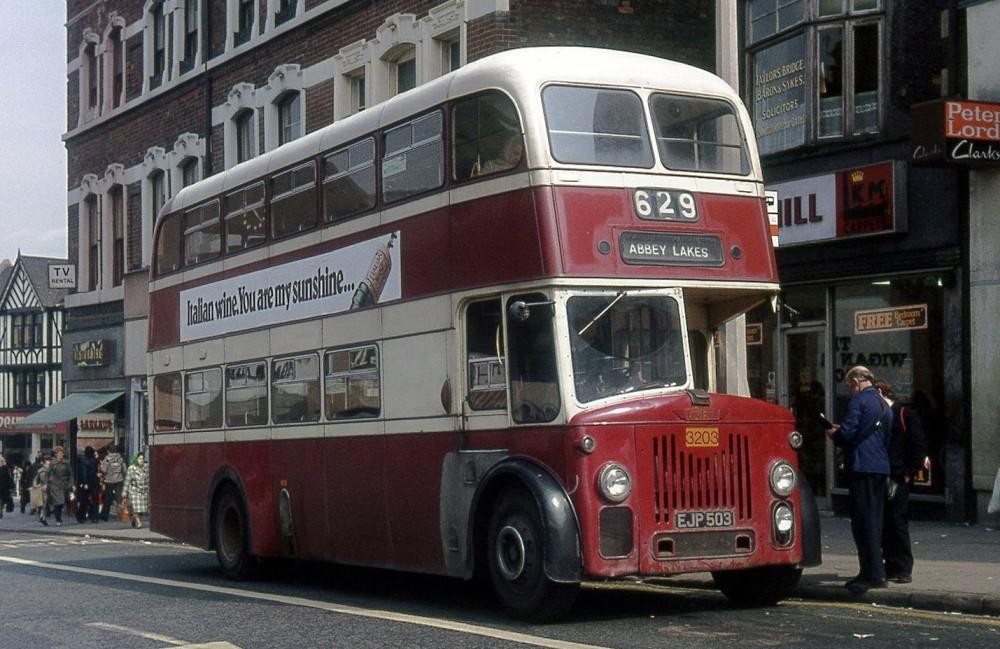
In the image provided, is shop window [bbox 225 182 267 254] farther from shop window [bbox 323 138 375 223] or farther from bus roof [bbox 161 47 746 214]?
bus roof [bbox 161 47 746 214]

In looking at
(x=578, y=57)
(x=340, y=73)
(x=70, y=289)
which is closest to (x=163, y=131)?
(x=70, y=289)

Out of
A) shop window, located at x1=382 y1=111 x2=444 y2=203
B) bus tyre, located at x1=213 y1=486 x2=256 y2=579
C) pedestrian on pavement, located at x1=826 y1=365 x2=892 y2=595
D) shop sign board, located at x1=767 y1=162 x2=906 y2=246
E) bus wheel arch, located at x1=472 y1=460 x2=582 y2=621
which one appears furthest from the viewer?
shop sign board, located at x1=767 y1=162 x2=906 y2=246

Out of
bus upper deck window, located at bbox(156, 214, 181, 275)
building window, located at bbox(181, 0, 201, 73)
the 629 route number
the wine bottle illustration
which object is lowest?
the wine bottle illustration

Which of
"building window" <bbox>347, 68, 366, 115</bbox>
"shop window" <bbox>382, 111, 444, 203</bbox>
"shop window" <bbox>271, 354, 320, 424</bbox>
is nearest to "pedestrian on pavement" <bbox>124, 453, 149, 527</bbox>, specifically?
"building window" <bbox>347, 68, 366, 115</bbox>

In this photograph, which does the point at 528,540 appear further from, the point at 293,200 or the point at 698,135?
the point at 293,200

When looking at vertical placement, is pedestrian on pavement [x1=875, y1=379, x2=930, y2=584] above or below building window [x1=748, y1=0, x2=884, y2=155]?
below

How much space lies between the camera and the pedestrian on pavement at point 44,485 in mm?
35656

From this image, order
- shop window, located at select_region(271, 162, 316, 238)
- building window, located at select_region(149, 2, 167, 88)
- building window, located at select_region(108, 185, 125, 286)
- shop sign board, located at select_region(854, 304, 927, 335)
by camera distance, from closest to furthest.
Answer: shop window, located at select_region(271, 162, 316, 238) → shop sign board, located at select_region(854, 304, 927, 335) → building window, located at select_region(149, 2, 167, 88) → building window, located at select_region(108, 185, 125, 286)

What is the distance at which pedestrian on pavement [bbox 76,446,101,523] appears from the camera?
34062mm

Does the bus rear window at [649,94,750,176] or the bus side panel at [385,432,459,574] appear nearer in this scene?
the bus rear window at [649,94,750,176]

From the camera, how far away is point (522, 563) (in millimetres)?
11203

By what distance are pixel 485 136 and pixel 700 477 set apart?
3109 mm

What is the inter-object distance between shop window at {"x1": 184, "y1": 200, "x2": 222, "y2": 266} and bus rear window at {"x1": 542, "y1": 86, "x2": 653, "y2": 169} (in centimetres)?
657

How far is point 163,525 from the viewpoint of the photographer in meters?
18.6
